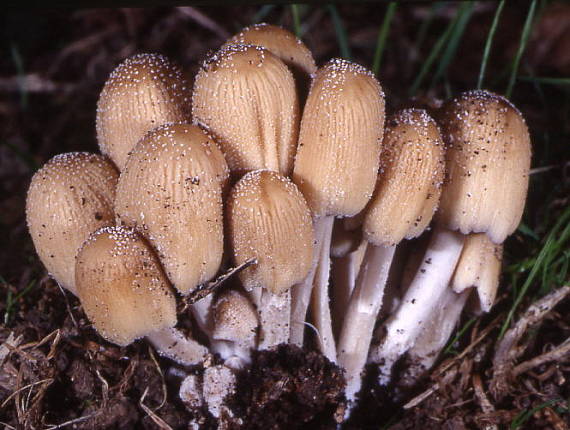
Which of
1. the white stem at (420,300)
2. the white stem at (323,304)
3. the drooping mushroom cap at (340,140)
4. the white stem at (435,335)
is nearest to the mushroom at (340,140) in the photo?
the drooping mushroom cap at (340,140)

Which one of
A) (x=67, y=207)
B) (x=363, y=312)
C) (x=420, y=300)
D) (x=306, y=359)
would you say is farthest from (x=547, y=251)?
(x=67, y=207)

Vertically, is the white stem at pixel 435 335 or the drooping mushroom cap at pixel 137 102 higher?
the drooping mushroom cap at pixel 137 102

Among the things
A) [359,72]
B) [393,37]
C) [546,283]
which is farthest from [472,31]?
[359,72]

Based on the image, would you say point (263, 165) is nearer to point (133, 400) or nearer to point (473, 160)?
point (473, 160)

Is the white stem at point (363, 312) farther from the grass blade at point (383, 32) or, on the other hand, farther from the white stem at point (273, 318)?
the grass blade at point (383, 32)

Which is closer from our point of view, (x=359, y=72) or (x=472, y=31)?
(x=359, y=72)
